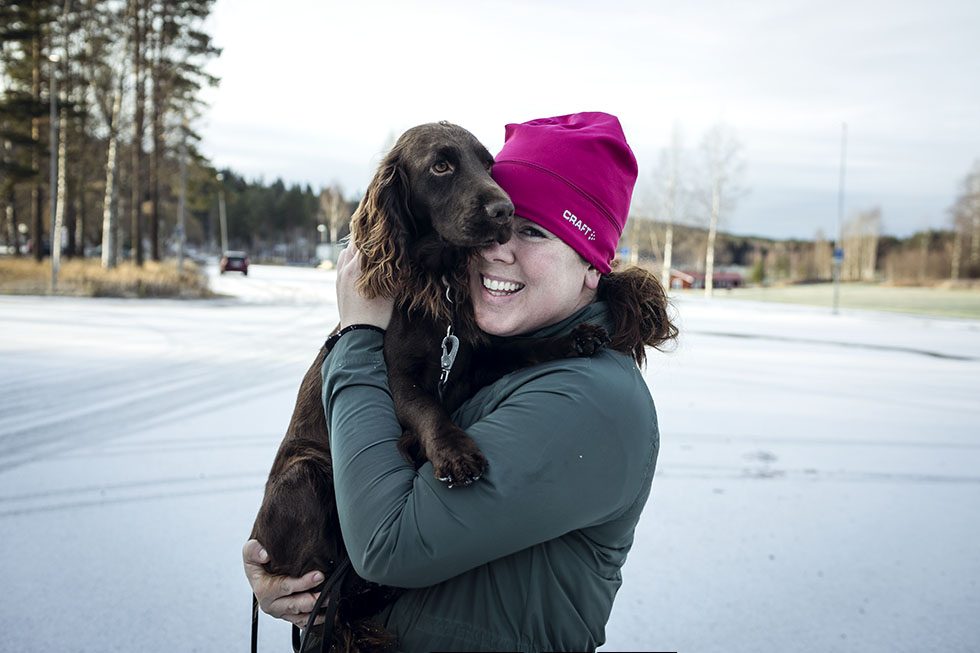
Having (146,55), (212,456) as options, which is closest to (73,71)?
(146,55)

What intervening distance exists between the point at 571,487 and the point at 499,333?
21.3 inches

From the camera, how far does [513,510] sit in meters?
1.27

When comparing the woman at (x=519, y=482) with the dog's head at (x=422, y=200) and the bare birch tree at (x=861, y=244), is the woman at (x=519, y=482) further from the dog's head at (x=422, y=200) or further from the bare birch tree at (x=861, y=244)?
the bare birch tree at (x=861, y=244)

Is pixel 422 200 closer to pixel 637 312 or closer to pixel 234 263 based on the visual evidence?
pixel 637 312

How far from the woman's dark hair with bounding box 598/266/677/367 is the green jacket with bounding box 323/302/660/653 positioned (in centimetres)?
19

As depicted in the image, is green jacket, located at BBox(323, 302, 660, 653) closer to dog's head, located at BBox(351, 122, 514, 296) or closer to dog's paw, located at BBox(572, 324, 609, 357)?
dog's paw, located at BBox(572, 324, 609, 357)

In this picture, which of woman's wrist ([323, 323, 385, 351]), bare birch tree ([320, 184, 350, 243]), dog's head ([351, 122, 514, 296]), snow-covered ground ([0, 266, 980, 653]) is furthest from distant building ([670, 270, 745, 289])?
woman's wrist ([323, 323, 385, 351])

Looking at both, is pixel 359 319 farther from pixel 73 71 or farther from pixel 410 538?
pixel 73 71

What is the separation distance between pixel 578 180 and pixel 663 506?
3.30 metres

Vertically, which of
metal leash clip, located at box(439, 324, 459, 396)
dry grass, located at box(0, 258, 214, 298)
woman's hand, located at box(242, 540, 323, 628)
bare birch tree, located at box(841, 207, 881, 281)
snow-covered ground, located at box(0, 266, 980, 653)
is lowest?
snow-covered ground, located at box(0, 266, 980, 653)

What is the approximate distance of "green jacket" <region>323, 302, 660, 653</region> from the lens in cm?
127

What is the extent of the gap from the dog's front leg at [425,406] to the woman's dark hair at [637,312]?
1.54 ft

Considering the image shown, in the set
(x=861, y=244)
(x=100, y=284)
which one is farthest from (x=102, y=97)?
(x=861, y=244)

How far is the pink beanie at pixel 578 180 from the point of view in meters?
1.73
